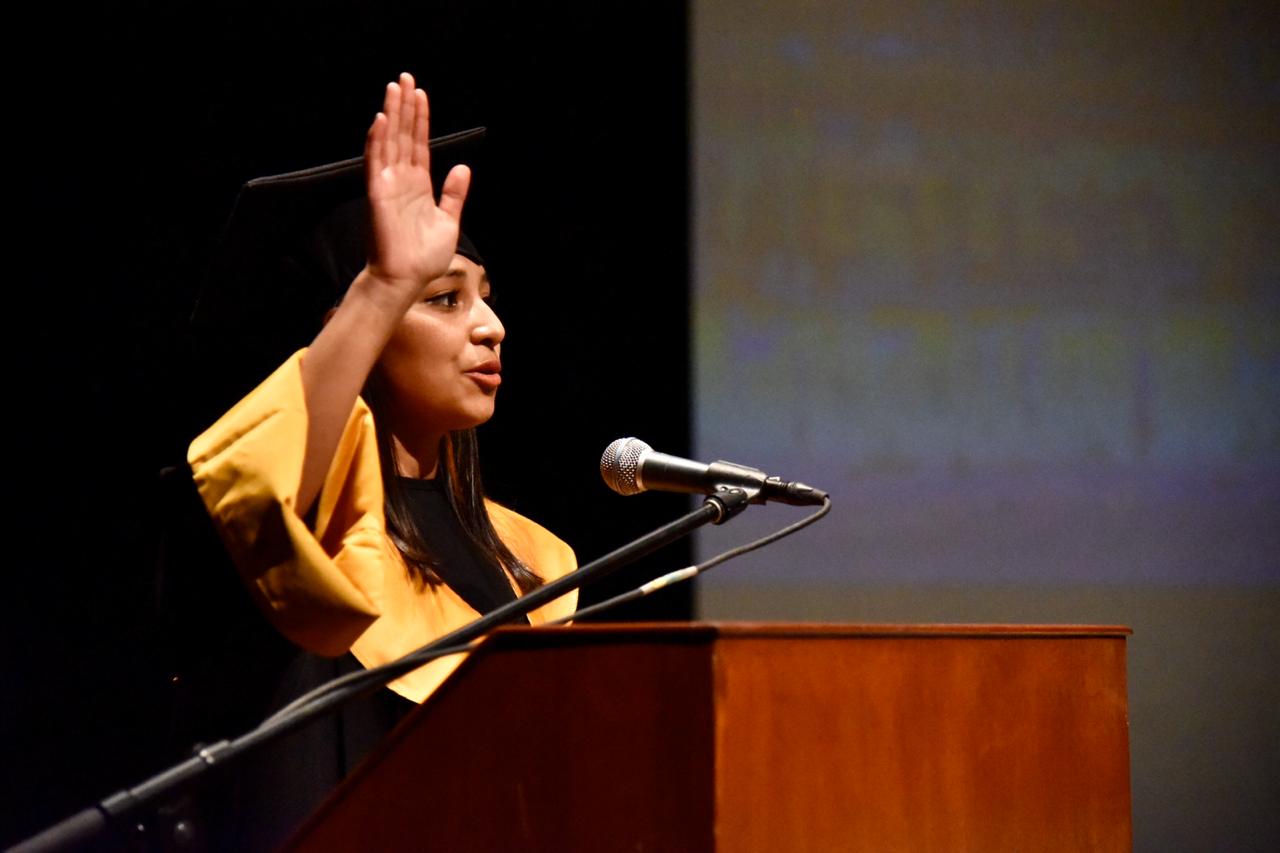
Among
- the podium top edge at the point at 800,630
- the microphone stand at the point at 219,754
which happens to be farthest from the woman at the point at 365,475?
the podium top edge at the point at 800,630

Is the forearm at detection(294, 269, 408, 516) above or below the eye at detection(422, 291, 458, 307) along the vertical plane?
below

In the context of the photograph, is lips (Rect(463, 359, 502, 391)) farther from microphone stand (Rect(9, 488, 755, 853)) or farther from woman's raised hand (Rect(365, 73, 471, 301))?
microphone stand (Rect(9, 488, 755, 853))

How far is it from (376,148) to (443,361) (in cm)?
54

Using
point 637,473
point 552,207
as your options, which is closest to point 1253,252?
point 552,207

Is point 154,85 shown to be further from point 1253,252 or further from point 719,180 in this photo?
point 1253,252

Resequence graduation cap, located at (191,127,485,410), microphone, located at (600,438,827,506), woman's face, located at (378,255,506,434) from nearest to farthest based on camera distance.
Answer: microphone, located at (600,438,827,506)
graduation cap, located at (191,127,485,410)
woman's face, located at (378,255,506,434)

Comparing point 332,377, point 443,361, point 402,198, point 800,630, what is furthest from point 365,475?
point 800,630

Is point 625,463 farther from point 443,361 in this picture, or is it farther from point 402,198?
point 443,361

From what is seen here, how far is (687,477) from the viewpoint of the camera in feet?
4.69

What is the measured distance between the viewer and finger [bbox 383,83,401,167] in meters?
1.59

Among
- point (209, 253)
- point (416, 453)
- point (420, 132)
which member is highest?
point (209, 253)

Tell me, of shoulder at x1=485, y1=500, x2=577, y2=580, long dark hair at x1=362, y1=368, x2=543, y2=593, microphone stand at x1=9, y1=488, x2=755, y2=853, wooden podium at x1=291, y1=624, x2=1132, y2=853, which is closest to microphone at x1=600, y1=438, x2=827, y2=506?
microphone stand at x1=9, y1=488, x2=755, y2=853

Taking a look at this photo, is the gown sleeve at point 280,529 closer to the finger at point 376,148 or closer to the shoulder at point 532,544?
the finger at point 376,148

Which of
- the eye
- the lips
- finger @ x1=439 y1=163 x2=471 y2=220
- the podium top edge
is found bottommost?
the podium top edge
